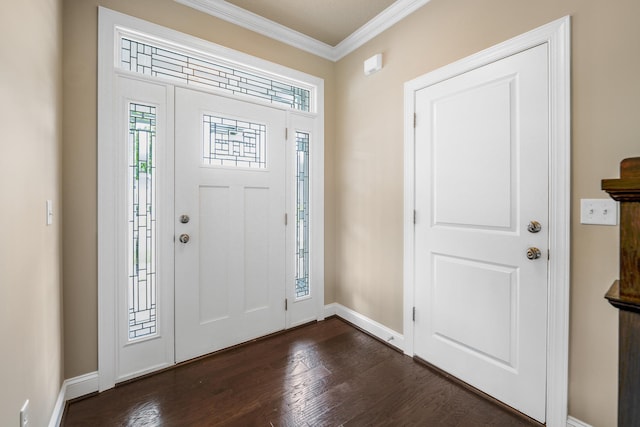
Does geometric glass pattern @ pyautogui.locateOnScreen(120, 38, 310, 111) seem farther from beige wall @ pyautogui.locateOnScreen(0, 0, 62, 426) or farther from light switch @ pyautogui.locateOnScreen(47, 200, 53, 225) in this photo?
light switch @ pyautogui.locateOnScreen(47, 200, 53, 225)

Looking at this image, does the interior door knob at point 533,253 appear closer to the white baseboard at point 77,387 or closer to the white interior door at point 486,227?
the white interior door at point 486,227

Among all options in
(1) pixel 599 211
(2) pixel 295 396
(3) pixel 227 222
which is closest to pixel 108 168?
(3) pixel 227 222

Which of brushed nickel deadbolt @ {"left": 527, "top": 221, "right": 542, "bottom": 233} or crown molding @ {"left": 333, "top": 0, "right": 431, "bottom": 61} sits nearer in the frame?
brushed nickel deadbolt @ {"left": 527, "top": 221, "right": 542, "bottom": 233}

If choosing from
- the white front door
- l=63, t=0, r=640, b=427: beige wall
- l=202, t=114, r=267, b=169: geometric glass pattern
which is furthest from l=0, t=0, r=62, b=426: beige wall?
l=202, t=114, r=267, b=169: geometric glass pattern

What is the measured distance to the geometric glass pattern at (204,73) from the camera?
1986 mm

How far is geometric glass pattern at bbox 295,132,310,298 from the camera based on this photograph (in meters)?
2.76

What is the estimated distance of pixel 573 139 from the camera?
4.80ft

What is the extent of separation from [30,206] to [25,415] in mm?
817

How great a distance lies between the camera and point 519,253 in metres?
1.67

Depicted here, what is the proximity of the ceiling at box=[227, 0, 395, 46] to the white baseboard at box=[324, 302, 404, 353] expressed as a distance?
102 inches

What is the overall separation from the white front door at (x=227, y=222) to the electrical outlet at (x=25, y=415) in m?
0.98

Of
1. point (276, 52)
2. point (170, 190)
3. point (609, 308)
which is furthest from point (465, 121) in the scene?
point (170, 190)

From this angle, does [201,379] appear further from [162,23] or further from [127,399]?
[162,23]

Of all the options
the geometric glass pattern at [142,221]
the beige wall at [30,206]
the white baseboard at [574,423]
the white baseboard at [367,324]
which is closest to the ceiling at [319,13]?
the geometric glass pattern at [142,221]
